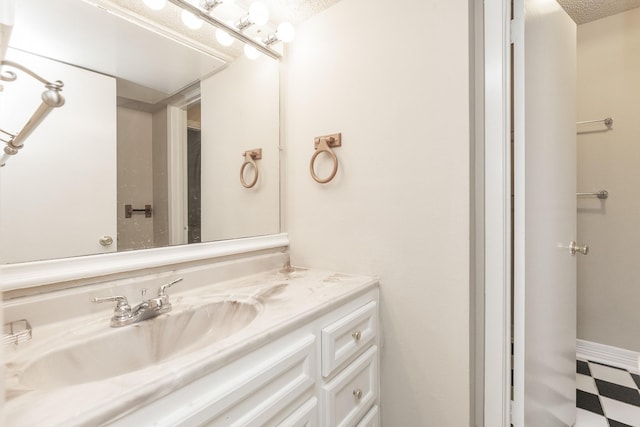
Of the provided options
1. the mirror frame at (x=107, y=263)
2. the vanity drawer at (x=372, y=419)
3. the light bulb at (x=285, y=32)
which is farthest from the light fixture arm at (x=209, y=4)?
the vanity drawer at (x=372, y=419)

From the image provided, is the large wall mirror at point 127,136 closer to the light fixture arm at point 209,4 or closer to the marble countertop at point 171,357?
the light fixture arm at point 209,4

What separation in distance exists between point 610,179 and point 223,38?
2.38m

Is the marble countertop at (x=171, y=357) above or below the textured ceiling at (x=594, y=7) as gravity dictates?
below

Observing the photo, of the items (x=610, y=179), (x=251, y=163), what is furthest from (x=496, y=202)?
(x=610, y=179)

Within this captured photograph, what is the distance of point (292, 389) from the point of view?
2.57 ft

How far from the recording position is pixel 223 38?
1.30 m

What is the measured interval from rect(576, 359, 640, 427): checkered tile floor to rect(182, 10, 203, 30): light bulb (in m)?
2.43

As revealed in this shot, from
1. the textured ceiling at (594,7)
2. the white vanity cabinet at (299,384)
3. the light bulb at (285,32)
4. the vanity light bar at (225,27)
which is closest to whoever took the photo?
the white vanity cabinet at (299,384)

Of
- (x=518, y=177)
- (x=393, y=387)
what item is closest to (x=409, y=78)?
(x=518, y=177)

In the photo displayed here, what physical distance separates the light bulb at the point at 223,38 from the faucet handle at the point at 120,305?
42.7 inches

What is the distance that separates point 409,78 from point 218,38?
82 centimetres

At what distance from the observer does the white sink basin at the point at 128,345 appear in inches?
26.0

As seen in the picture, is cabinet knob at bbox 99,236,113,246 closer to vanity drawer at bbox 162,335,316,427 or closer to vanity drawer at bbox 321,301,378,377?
vanity drawer at bbox 162,335,316,427

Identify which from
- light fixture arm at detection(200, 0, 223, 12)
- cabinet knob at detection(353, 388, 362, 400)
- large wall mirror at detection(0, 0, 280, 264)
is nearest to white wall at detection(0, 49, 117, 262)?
large wall mirror at detection(0, 0, 280, 264)
